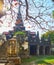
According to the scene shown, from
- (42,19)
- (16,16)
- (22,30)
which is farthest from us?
(22,30)

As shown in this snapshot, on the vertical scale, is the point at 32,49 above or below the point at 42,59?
above

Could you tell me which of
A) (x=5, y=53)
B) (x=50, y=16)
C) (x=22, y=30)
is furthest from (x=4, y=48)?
(x=50, y=16)

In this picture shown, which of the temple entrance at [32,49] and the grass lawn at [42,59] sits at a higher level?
the temple entrance at [32,49]

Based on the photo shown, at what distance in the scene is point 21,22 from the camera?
598cm

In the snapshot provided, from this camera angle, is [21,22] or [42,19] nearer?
[42,19]

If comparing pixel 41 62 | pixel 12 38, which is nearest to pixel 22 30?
pixel 12 38

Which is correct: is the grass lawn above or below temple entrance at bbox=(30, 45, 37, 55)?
below

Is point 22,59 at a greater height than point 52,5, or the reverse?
→ point 52,5

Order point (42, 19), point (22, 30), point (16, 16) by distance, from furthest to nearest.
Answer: point (22, 30) → point (16, 16) → point (42, 19)

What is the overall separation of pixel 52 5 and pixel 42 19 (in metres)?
0.71

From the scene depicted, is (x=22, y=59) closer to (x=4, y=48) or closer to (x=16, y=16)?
(x=4, y=48)

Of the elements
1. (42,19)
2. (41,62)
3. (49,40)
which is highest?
(42,19)

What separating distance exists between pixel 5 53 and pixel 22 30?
0.59m

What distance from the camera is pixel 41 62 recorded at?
630 centimetres
